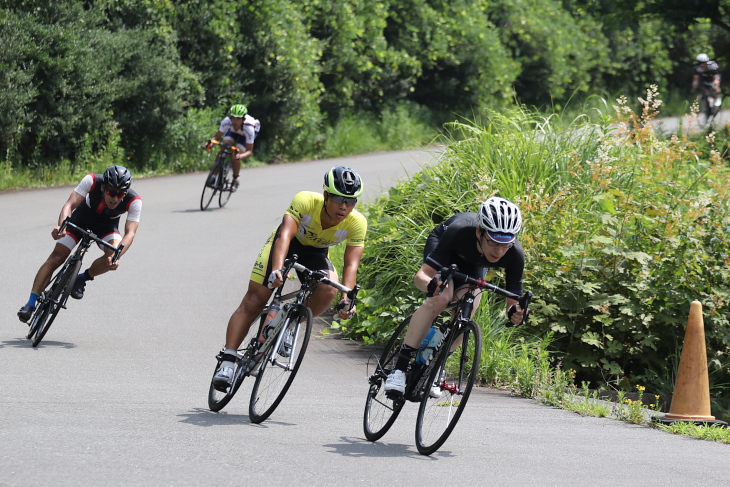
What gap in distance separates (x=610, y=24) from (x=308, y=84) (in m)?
8.73

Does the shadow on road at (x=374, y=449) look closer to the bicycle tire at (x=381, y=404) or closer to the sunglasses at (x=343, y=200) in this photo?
the bicycle tire at (x=381, y=404)

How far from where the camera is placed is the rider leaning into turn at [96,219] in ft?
31.9

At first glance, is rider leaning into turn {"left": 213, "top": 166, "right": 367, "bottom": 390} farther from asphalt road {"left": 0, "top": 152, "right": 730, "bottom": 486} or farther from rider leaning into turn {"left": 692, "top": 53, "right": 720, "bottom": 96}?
rider leaning into turn {"left": 692, "top": 53, "right": 720, "bottom": 96}

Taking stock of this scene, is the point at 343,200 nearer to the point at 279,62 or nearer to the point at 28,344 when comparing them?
the point at 28,344

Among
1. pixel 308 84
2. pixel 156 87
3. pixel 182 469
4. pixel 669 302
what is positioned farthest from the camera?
pixel 308 84

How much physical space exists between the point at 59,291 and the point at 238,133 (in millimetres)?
9672

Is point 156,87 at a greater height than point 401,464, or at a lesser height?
greater

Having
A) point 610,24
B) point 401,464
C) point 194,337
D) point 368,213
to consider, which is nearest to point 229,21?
point 610,24

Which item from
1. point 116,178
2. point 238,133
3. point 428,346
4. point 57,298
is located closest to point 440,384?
point 428,346

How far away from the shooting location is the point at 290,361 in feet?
23.2

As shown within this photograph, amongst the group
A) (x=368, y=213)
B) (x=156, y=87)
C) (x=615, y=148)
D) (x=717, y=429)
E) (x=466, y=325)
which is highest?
(x=156, y=87)

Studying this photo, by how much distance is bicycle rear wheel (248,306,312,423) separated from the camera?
7.11 m

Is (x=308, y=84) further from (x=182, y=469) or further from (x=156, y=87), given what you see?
(x=182, y=469)

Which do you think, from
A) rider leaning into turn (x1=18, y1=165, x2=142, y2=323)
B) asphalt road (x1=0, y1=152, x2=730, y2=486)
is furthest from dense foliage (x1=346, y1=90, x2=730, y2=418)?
rider leaning into turn (x1=18, y1=165, x2=142, y2=323)
